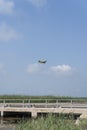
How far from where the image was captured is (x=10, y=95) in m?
64.8

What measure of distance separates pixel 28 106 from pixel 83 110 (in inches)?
292

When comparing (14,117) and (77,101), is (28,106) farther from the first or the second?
(77,101)

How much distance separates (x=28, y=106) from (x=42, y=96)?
23.8m

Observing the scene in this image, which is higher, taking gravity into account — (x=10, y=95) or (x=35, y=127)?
(x=10, y=95)

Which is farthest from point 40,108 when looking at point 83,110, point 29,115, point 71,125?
point 71,125

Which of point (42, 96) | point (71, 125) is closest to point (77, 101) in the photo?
point (42, 96)

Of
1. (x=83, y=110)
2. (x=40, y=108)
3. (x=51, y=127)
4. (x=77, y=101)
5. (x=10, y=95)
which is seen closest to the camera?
(x=51, y=127)

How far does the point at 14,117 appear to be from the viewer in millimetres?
44375

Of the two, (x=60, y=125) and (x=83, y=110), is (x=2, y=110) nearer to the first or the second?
(x=83, y=110)

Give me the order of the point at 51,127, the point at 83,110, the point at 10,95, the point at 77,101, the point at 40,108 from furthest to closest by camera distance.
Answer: the point at 10,95
the point at 77,101
the point at 40,108
the point at 83,110
the point at 51,127

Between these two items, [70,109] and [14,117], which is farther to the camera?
[14,117]

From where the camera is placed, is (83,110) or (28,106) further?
(28,106)

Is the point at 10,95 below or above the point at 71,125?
above

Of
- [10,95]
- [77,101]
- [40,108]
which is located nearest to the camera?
[40,108]
